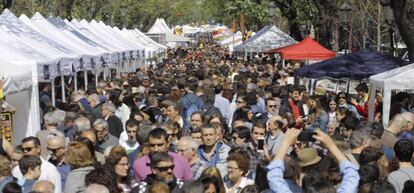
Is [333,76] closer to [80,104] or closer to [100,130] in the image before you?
[80,104]

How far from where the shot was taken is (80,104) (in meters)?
14.0

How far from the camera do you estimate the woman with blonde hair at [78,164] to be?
7.19 meters

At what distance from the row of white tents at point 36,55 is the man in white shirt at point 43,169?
12.6 ft

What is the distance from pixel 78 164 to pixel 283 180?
2.28m

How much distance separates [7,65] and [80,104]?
65.3 inches

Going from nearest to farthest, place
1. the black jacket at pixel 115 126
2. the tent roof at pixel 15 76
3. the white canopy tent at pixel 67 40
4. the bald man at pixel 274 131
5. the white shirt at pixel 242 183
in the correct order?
the white shirt at pixel 242 183
the bald man at pixel 274 131
the black jacket at pixel 115 126
the tent roof at pixel 15 76
the white canopy tent at pixel 67 40

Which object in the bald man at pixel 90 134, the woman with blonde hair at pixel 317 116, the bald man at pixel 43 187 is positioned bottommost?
the woman with blonde hair at pixel 317 116

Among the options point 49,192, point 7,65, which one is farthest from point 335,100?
point 49,192

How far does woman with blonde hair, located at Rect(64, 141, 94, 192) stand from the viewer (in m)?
7.19

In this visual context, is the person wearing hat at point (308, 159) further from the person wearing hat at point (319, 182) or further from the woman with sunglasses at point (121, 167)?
the woman with sunglasses at point (121, 167)

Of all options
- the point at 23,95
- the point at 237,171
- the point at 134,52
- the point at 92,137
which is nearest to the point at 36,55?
the point at 23,95

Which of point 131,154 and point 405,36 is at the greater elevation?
point 405,36

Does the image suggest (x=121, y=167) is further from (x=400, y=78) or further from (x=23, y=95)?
(x=23, y=95)

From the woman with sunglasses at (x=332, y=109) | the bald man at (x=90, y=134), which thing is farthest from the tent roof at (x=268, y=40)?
the bald man at (x=90, y=134)
